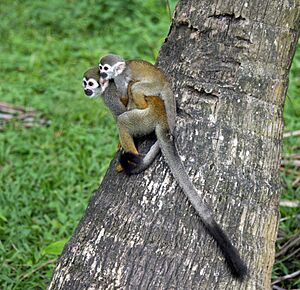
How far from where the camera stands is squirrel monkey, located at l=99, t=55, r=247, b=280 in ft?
10.5

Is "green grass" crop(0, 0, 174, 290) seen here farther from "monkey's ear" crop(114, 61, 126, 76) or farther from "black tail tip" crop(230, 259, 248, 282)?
"black tail tip" crop(230, 259, 248, 282)

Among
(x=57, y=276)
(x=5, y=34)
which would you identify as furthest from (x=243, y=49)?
(x=5, y=34)

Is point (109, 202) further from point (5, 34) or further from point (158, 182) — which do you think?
point (5, 34)

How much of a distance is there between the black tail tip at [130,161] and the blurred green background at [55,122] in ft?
4.13

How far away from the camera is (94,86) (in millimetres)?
3914

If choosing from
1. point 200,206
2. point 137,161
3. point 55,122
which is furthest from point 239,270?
point 55,122

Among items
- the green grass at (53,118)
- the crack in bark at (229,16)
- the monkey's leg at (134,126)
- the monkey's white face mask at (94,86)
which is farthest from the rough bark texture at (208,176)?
the green grass at (53,118)

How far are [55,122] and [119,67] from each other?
3.11m

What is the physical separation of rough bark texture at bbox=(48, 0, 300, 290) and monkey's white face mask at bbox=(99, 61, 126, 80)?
10.3 inches

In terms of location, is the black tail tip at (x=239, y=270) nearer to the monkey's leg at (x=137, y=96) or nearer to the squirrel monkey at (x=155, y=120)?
the squirrel monkey at (x=155, y=120)

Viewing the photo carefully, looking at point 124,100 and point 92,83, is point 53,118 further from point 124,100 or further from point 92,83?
point 124,100

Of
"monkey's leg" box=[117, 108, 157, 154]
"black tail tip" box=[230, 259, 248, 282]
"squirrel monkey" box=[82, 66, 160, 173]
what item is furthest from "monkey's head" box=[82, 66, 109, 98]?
"black tail tip" box=[230, 259, 248, 282]

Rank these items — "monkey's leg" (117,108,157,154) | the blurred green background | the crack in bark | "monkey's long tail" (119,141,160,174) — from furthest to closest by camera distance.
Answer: the blurred green background < the crack in bark < "monkey's leg" (117,108,157,154) < "monkey's long tail" (119,141,160,174)

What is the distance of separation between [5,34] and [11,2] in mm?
1129
